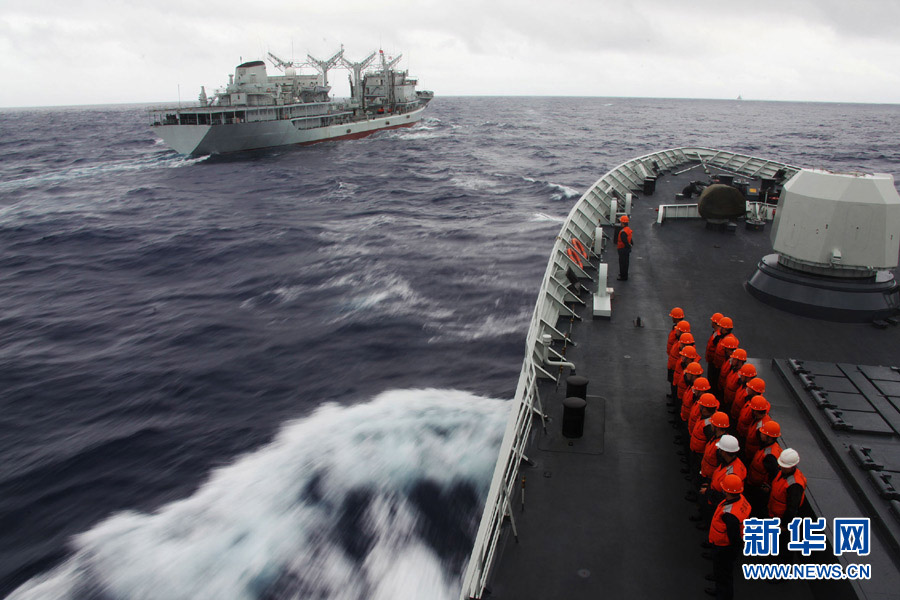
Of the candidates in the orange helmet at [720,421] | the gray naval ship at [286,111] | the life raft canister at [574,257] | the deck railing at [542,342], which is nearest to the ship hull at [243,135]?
the gray naval ship at [286,111]

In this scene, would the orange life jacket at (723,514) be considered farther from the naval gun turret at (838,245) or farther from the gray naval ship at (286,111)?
the gray naval ship at (286,111)

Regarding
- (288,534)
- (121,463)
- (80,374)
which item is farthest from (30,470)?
(288,534)

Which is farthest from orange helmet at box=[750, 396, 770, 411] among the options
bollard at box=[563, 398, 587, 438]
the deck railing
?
the deck railing

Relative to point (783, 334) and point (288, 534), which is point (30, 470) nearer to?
point (288, 534)

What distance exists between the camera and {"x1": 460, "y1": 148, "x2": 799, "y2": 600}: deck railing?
17.0 feet

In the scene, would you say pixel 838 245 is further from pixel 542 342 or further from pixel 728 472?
pixel 728 472

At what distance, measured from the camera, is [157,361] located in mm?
14500

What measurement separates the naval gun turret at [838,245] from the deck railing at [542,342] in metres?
3.89

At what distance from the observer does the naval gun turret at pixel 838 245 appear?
9195 millimetres

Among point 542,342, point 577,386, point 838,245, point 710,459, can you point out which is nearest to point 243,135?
point 542,342

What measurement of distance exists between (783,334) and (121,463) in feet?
40.4

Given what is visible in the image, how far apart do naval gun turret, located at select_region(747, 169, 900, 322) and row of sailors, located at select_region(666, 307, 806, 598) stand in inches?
131

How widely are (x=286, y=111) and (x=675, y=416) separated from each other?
71.7 meters

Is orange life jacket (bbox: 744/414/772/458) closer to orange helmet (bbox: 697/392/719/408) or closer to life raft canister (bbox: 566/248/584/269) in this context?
orange helmet (bbox: 697/392/719/408)
